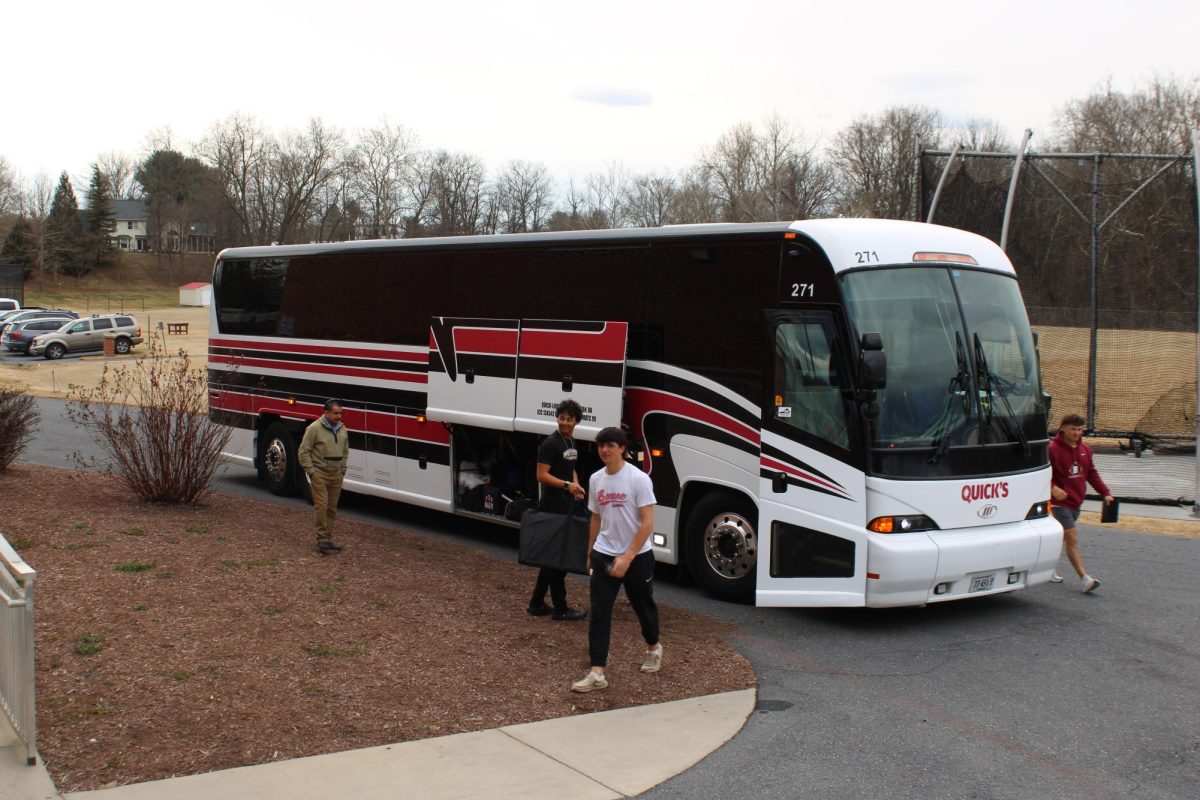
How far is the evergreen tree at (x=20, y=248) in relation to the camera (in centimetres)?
9550

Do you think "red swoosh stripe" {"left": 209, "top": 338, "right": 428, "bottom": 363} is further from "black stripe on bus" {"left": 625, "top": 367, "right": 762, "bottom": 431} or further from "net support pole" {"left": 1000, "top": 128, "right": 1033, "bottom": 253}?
"net support pole" {"left": 1000, "top": 128, "right": 1033, "bottom": 253}

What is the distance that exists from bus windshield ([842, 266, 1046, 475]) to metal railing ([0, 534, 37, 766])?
5.72m

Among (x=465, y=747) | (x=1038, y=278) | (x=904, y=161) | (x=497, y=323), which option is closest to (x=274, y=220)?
(x=904, y=161)

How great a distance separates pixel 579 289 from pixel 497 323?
108cm

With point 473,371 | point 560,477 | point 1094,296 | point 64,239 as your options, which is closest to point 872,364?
point 560,477

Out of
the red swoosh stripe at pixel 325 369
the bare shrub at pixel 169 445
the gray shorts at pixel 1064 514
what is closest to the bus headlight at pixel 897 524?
the gray shorts at pixel 1064 514

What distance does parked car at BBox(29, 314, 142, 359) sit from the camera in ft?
158

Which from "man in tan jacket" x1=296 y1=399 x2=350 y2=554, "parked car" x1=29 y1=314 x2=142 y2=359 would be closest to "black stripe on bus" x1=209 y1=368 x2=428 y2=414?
"man in tan jacket" x1=296 y1=399 x2=350 y2=554

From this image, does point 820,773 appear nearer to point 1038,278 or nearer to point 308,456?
point 308,456

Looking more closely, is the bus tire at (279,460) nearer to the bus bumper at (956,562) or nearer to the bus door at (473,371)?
the bus door at (473,371)

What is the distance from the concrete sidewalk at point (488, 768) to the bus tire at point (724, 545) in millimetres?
2875

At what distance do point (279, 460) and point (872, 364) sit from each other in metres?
9.73

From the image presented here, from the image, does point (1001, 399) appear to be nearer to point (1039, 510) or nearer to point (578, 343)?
point (1039, 510)

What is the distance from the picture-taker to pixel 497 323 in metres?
11.3
